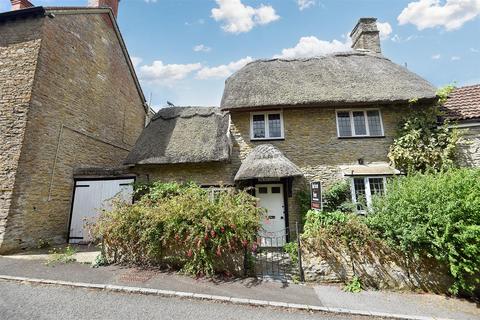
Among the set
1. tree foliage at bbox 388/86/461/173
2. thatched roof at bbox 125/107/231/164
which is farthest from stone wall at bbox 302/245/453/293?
thatched roof at bbox 125/107/231/164

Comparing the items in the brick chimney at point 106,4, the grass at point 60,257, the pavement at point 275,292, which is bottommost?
the pavement at point 275,292

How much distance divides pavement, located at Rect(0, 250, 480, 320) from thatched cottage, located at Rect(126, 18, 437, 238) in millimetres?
3989

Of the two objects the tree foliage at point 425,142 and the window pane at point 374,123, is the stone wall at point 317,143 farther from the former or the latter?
the tree foliage at point 425,142

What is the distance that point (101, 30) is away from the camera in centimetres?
1280

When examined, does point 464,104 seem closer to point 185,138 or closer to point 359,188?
point 359,188

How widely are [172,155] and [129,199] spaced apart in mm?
2583

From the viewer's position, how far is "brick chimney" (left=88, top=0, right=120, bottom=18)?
43.9 ft

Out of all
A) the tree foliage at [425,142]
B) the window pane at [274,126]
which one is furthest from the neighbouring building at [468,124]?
the window pane at [274,126]

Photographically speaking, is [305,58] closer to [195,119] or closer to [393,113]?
→ [393,113]

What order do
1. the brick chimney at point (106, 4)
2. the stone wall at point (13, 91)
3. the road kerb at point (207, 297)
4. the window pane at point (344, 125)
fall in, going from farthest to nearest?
the brick chimney at point (106, 4), the window pane at point (344, 125), the stone wall at point (13, 91), the road kerb at point (207, 297)

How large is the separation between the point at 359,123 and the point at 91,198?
12.1 metres

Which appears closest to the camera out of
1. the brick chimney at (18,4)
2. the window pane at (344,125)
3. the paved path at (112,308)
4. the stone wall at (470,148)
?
the paved path at (112,308)

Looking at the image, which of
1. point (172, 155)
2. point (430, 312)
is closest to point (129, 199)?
point (172, 155)

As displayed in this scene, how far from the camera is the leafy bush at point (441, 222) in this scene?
5.44 meters
